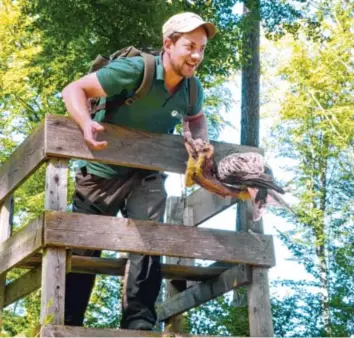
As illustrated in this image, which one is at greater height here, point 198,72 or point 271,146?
point 271,146

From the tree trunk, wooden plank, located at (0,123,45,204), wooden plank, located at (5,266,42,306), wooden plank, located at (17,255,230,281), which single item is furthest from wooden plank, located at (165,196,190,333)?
the tree trunk

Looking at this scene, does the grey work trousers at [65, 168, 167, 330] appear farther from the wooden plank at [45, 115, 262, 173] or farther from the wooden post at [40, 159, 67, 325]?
the wooden post at [40, 159, 67, 325]

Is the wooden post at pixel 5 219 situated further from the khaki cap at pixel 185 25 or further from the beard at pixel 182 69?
the khaki cap at pixel 185 25

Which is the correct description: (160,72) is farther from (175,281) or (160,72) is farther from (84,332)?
(175,281)

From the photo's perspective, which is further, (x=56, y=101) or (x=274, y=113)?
(x=274, y=113)

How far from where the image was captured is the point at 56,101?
1670 centimetres

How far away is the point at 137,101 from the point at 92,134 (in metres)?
0.50

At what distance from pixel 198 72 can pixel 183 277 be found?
8302mm

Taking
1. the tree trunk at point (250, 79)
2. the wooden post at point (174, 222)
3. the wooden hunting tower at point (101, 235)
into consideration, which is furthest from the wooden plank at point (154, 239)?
the tree trunk at point (250, 79)

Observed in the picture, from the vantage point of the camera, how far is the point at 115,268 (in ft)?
17.9

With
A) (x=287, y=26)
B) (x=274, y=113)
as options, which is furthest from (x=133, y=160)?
(x=274, y=113)

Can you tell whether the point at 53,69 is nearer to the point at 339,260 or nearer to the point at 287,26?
the point at 287,26

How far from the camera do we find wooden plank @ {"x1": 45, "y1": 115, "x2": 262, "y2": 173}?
4551 mm

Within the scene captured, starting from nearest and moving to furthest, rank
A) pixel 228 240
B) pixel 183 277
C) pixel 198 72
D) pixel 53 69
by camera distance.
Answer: pixel 228 240 → pixel 183 277 → pixel 198 72 → pixel 53 69
